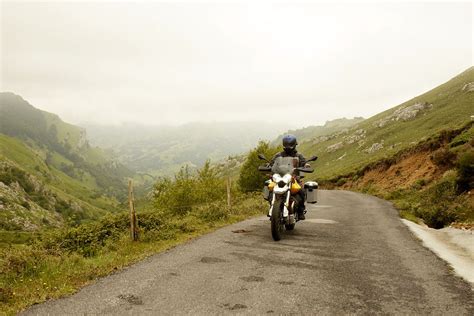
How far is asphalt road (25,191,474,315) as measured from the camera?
19.8 feet

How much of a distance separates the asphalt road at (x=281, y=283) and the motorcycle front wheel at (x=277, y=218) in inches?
10.0

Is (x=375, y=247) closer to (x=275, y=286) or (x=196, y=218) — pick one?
(x=275, y=286)

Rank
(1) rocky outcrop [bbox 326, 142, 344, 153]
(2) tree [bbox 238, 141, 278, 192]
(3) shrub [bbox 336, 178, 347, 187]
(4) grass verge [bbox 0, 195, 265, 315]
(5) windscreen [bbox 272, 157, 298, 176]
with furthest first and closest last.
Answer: (1) rocky outcrop [bbox 326, 142, 344, 153] → (3) shrub [bbox 336, 178, 347, 187] → (2) tree [bbox 238, 141, 278, 192] → (5) windscreen [bbox 272, 157, 298, 176] → (4) grass verge [bbox 0, 195, 265, 315]

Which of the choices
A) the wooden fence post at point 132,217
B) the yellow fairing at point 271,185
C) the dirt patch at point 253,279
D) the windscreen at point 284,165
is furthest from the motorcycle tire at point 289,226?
the dirt patch at point 253,279

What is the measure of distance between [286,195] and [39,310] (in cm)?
731

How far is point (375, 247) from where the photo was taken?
10.8 m

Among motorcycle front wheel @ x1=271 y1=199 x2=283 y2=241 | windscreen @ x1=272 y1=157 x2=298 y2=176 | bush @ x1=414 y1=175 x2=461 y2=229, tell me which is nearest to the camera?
motorcycle front wheel @ x1=271 y1=199 x2=283 y2=241

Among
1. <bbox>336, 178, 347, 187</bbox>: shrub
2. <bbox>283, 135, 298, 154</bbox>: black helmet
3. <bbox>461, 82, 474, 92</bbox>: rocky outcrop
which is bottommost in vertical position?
<bbox>336, 178, 347, 187</bbox>: shrub

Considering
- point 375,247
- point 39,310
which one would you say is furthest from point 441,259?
point 39,310

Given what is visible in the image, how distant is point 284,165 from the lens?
1208 centimetres

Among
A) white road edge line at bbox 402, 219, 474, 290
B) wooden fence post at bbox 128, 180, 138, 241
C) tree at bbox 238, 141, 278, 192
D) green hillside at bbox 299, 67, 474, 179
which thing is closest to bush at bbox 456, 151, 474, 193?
white road edge line at bbox 402, 219, 474, 290

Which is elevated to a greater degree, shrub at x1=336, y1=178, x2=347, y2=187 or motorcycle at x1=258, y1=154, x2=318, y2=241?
motorcycle at x1=258, y1=154, x2=318, y2=241

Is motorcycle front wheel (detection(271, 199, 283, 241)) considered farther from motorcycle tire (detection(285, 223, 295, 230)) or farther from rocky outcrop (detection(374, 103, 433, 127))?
rocky outcrop (detection(374, 103, 433, 127))

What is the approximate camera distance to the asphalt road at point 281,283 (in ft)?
19.8
